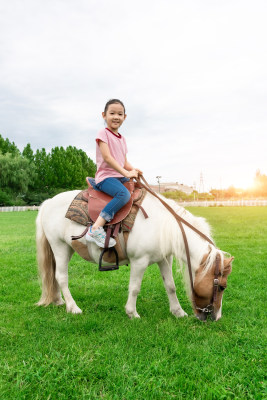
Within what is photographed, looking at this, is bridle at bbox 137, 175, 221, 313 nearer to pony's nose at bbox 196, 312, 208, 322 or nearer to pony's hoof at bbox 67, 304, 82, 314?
pony's nose at bbox 196, 312, 208, 322

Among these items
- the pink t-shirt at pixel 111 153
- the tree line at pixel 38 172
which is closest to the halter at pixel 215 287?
the pink t-shirt at pixel 111 153

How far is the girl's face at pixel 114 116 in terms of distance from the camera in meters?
3.80

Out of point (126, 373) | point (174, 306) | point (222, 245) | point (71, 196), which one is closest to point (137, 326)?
point (174, 306)

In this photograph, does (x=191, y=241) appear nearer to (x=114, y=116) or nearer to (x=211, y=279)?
(x=211, y=279)

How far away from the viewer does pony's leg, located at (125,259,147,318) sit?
385cm

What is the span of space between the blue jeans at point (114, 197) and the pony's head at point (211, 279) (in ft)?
3.99

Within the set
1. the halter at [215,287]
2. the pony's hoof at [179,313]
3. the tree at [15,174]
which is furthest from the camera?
the tree at [15,174]

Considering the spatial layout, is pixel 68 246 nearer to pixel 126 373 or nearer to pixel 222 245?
pixel 126 373

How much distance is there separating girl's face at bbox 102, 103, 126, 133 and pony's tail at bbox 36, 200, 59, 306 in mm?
1733

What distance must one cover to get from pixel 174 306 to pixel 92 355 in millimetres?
1542

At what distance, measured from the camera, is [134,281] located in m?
3.91

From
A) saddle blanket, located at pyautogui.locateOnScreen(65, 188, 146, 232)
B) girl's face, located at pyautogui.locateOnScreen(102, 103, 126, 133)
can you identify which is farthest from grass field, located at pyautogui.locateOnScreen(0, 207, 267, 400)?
girl's face, located at pyautogui.locateOnScreen(102, 103, 126, 133)

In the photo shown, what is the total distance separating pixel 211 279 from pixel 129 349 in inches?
47.7

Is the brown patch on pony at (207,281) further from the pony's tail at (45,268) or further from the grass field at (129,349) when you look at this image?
the pony's tail at (45,268)
